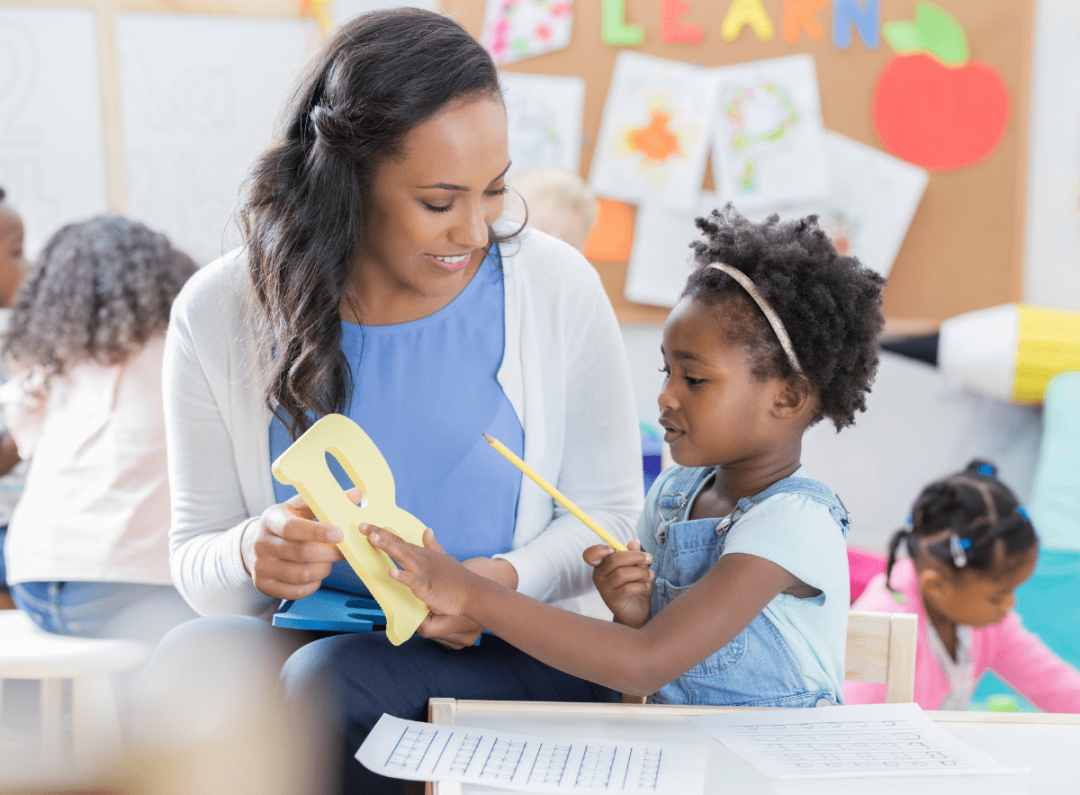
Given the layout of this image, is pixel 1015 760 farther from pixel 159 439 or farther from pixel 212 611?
pixel 159 439

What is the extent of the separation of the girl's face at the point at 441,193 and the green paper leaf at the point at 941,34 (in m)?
1.71

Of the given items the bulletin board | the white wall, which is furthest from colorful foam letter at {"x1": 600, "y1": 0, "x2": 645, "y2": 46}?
the white wall

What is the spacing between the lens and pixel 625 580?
0.85 m

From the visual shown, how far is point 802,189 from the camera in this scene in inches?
90.4

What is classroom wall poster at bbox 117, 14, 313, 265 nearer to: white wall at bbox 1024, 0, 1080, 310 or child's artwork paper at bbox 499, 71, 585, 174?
child's artwork paper at bbox 499, 71, 585, 174

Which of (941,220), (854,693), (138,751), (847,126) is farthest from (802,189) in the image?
(138,751)

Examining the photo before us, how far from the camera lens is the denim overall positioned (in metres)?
0.83

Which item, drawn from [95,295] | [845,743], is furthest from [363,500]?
[95,295]

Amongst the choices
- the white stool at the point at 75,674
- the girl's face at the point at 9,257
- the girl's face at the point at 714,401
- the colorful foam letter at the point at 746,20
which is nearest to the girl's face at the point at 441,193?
the girl's face at the point at 714,401

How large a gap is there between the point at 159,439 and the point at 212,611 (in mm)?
630

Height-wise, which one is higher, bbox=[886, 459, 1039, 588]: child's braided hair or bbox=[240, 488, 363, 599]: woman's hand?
bbox=[240, 488, 363, 599]: woman's hand

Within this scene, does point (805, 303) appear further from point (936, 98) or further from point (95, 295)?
point (936, 98)

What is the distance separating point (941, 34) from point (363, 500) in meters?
2.05

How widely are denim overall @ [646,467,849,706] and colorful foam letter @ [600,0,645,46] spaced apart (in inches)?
64.1
